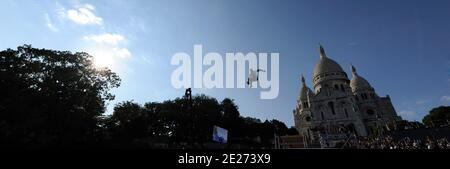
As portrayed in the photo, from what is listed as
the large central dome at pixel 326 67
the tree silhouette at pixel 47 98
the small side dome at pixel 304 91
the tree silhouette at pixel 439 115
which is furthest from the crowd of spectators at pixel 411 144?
the small side dome at pixel 304 91

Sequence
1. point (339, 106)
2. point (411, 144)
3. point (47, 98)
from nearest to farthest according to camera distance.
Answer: point (411, 144) < point (47, 98) < point (339, 106)

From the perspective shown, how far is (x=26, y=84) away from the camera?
2442 centimetres

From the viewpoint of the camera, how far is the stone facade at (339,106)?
181 feet

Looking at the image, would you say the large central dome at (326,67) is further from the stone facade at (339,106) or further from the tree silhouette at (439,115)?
the tree silhouette at (439,115)

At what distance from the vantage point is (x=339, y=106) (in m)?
56.8

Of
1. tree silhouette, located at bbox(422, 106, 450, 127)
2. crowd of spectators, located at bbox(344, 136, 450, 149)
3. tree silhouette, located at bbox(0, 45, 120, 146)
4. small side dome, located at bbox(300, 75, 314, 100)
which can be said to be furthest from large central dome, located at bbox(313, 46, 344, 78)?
tree silhouette, located at bbox(0, 45, 120, 146)

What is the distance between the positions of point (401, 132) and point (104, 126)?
40.2 metres

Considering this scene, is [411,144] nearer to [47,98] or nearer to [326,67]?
[47,98]

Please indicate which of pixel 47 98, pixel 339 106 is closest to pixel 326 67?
pixel 339 106

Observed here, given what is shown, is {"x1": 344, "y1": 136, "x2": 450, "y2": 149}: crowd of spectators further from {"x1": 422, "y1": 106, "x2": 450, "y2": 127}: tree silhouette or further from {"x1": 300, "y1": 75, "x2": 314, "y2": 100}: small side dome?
{"x1": 300, "y1": 75, "x2": 314, "y2": 100}: small side dome

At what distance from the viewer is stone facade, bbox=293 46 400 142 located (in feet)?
181
